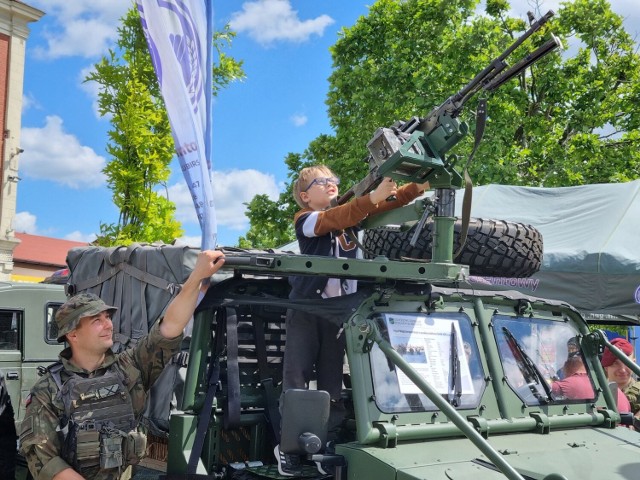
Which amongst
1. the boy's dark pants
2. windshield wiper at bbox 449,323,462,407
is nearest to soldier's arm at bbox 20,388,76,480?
the boy's dark pants

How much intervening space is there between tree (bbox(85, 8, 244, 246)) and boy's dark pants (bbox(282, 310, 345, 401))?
8367 mm

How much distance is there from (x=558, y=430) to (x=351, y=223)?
1.49 metres

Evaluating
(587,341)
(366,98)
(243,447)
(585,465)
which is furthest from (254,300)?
(366,98)

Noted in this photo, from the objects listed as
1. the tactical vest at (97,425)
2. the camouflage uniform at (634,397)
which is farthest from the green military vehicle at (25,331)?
the camouflage uniform at (634,397)

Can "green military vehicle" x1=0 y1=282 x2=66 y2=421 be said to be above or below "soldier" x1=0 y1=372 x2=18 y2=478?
above

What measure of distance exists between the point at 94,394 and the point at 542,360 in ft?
7.50

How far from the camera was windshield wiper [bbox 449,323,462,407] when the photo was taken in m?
3.39

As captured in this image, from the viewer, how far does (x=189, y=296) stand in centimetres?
353

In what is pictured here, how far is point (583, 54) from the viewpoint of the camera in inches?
734

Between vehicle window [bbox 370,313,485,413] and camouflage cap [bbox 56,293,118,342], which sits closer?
vehicle window [bbox 370,313,485,413]

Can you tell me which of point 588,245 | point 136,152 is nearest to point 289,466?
point 588,245

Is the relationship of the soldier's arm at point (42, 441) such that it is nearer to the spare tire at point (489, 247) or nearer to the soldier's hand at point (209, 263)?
the soldier's hand at point (209, 263)

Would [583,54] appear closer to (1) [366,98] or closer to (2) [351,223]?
(1) [366,98]

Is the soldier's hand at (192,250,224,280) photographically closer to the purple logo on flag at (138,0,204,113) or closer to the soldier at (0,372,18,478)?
the soldier at (0,372,18,478)
